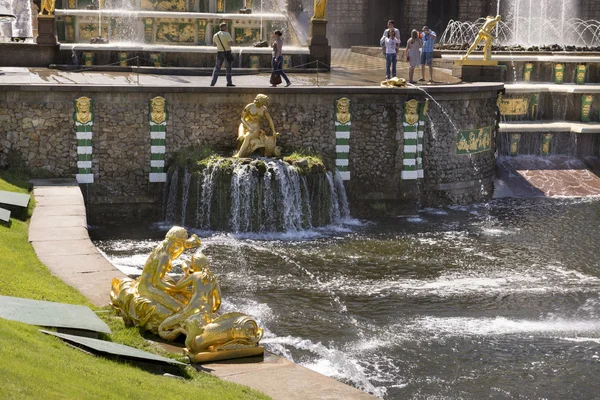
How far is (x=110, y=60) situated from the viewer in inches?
1282

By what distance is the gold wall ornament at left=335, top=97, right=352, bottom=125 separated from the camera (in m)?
27.4

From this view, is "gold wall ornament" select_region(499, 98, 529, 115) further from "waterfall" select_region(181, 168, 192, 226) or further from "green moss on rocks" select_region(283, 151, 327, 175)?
"waterfall" select_region(181, 168, 192, 226)

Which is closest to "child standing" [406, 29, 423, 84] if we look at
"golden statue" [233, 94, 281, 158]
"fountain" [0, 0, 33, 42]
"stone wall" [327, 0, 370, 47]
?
"golden statue" [233, 94, 281, 158]

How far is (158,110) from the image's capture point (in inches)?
1045

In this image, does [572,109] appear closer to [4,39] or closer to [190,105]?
[190,105]

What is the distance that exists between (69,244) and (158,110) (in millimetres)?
8512

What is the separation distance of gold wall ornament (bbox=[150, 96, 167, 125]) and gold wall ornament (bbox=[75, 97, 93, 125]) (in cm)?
139

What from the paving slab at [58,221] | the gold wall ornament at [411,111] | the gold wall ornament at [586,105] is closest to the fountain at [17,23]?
the gold wall ornament at [411,111]

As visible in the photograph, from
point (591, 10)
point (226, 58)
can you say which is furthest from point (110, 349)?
point (591, 10)

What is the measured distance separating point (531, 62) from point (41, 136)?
54.5 ft

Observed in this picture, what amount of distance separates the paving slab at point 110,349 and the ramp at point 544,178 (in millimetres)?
19231

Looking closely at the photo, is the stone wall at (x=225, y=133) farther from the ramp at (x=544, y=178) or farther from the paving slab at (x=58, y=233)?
the paving slab at (x=58, y=233)

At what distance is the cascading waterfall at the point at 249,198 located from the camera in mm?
25234

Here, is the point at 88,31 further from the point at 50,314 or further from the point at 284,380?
the point at 284,380
